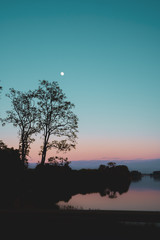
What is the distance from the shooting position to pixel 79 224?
11.0 metres

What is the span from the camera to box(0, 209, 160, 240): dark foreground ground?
9.54 m

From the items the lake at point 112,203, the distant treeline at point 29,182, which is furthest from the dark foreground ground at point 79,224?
the lake at point 112,203

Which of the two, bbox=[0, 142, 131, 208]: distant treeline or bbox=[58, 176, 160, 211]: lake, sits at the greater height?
bbox=[0, 142, 131, 208]: distant treeline

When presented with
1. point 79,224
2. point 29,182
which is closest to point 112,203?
point 29,182

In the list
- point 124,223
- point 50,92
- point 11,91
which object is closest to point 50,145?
point 50,92

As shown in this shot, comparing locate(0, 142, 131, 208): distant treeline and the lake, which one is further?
the lake

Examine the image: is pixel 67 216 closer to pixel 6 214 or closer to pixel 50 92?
pixel 6 214

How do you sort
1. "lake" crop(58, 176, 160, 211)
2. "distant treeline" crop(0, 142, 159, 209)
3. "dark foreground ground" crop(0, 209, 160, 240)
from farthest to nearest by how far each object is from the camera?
1. "lake" crop(58, 176, 160, 211)
2. "distant treeline" crop(0, 142, 159, 209)
3. "dark foreground ground" crop(0, 209, 160, 240)

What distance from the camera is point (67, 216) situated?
11.4 meters

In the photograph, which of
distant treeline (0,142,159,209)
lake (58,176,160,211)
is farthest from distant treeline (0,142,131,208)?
lake (58,176,160,211)

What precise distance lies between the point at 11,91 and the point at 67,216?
2106cm

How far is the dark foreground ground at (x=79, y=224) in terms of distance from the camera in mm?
9539

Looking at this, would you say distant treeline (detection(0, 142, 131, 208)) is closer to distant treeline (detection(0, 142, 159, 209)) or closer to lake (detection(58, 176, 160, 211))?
distant treeline (detection(0, 142, 159, 209))

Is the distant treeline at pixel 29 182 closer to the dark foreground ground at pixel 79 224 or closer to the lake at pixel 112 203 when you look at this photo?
the lake at pixel 112 203
